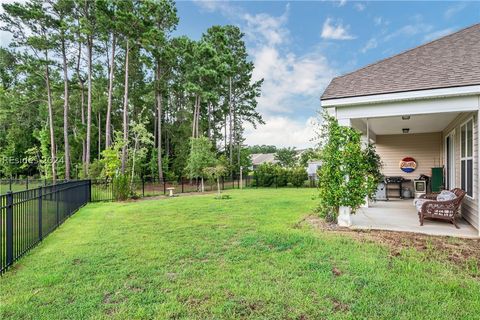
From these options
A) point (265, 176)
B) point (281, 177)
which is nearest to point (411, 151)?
point (281, 177)

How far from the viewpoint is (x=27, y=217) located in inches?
184

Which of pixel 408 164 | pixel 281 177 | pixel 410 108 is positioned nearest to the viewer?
pixel 410 108

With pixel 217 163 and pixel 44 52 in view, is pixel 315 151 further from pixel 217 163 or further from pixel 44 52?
pixel 44 52

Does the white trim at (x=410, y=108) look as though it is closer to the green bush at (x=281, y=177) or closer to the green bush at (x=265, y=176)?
the green bush at (x=281, y=177)

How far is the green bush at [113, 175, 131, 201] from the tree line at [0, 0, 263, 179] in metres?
1.42

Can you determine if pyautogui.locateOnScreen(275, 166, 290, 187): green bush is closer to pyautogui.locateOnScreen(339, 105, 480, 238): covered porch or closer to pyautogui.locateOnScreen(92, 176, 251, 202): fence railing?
pyautogui.locateOnScreen(92, 176, 251, 202): fence railing

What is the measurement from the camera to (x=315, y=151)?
6707mm

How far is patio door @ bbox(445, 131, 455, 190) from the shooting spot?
26.1ft

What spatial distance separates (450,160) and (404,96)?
15.5 feet

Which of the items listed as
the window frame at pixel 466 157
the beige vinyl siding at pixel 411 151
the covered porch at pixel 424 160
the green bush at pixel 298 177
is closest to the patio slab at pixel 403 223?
the covered porch at pixel 424 160

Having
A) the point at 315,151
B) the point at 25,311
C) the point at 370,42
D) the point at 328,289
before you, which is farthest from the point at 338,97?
the point at 370,42

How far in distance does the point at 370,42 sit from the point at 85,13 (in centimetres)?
1927

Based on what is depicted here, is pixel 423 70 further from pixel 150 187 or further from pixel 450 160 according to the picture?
pixel 150 187

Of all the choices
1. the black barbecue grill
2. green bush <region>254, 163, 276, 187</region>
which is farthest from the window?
green bush <region>254, 163, 276, 187</region>
